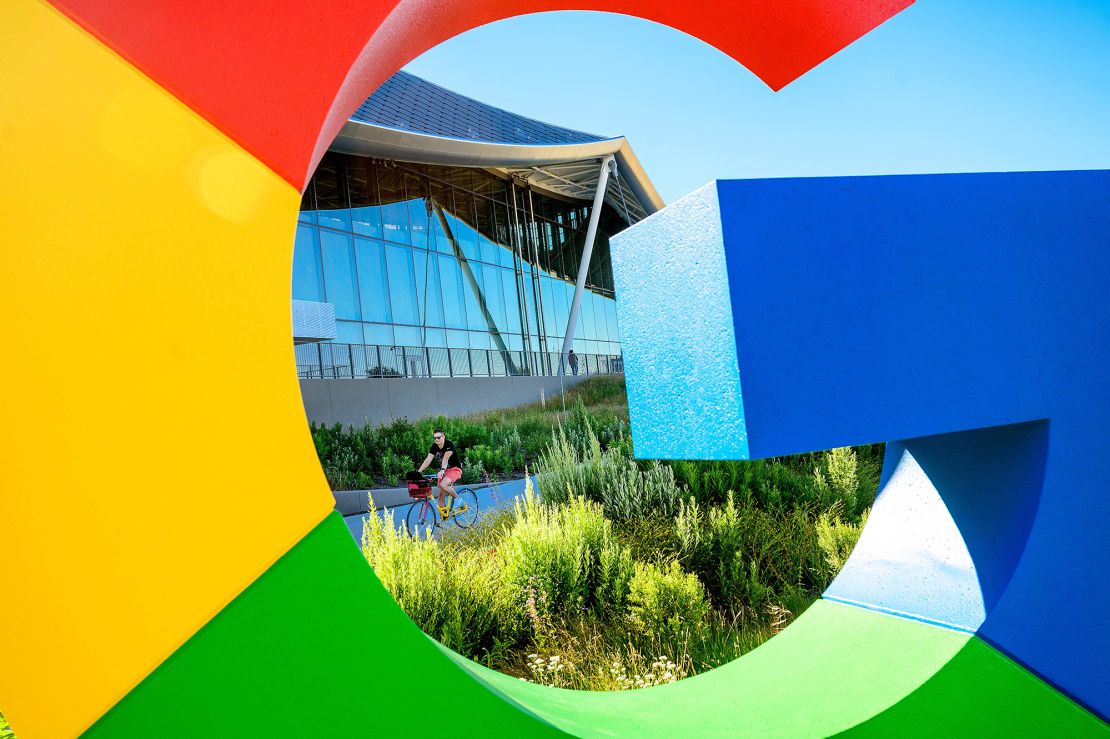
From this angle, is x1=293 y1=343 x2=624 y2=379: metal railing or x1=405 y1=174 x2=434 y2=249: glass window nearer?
x1=293 y1=343 x2=624 y2=379: metal railing

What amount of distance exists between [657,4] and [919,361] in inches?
57.4

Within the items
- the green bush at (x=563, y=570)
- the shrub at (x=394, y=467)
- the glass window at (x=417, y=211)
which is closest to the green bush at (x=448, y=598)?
the green bush at (x=563, y=570)

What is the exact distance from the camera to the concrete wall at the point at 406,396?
16.7m

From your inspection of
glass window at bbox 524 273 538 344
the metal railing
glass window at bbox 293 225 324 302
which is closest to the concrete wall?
the metal railing

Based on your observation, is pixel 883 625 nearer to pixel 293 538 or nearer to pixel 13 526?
pixel 293 538

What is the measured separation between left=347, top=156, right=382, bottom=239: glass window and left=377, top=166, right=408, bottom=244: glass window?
A: 243 millimetres

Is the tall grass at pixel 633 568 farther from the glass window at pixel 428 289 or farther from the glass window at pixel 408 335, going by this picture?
the glass window at pixel 428 289

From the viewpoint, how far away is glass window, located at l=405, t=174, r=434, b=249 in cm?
2406

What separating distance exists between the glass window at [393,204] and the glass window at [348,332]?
3.25m

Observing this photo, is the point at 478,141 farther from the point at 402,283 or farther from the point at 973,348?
the point at 973,348

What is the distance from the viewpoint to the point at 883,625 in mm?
2801

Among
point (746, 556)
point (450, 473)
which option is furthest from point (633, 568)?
point (450, 473)

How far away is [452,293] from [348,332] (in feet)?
16.2

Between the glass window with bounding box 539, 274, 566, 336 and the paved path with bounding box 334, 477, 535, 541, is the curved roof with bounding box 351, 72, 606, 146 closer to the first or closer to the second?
the glass window with bounding box 539, 274, 566, 336
